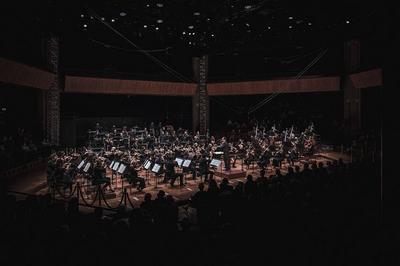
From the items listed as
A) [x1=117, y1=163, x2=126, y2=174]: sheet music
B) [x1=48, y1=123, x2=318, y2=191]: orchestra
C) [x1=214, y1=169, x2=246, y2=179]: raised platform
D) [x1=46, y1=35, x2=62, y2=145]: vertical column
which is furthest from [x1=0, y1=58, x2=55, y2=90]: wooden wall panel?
[x1=214, y1=169, x2=246, y2=179]: raised platform

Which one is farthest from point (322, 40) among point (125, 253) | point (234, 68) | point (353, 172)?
point (125, 253)

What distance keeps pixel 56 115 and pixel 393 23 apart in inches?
706

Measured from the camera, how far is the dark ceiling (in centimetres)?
1438

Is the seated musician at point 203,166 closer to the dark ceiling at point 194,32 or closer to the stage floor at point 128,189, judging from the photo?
the stage floor at point 128,189

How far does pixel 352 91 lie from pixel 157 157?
1446cm

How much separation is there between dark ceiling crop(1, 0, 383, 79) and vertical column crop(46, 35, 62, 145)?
0.49m

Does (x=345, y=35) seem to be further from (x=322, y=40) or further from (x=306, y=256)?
(x=306, y=256)

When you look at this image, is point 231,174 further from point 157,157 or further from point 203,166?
point 157,157

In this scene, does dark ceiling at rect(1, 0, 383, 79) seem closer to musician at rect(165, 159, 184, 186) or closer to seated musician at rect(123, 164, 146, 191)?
musician at rect(165, 159, 184, 186)

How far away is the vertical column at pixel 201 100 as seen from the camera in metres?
25.7

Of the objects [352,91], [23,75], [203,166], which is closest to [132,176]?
[203,166]

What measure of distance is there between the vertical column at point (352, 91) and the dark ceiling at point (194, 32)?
2.04 ft

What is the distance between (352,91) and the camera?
70.5 ft

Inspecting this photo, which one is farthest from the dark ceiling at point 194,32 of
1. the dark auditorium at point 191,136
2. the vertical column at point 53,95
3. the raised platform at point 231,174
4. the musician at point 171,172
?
the raised platform at point 231,174
